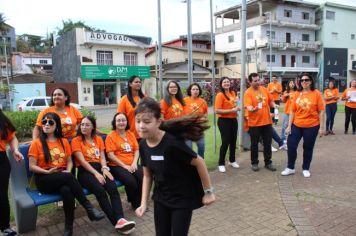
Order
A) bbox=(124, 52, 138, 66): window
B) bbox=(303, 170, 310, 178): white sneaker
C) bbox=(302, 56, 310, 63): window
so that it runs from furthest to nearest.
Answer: bbox=(302, 56, 310, 63): window
bbox=(124, 52, 138, 66): window
bbox=(303, 170, 310, 178): white sneaker

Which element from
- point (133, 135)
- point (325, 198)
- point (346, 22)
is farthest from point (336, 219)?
point (346, 22)

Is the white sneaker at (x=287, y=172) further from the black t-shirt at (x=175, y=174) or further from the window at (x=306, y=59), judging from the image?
the window at (x=306, y=59)

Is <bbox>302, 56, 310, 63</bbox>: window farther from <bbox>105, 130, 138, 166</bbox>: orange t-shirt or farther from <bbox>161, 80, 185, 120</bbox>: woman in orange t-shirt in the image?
<bbox>105, 130, 138, 166</bbox>: orange t-shirt

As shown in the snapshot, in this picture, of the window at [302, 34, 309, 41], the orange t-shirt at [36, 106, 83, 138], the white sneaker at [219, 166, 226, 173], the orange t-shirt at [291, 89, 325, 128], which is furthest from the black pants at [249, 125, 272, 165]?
the window at [302, 34, 309, 41]

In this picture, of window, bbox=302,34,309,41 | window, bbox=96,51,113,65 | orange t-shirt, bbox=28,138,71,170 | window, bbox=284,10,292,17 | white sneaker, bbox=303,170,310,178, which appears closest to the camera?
orange t-shirt, bbox=28,138,71,170

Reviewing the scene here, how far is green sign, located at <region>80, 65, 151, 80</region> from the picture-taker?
3184cm

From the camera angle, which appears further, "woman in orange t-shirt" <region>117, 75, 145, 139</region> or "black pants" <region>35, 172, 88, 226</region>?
"woman in orange t-shirt" <region>117, 75, 145, 139</region>

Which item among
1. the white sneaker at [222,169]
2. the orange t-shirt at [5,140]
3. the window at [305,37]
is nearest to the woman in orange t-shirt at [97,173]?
the orange t-shirt at [5,140]

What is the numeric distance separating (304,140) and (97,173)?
3.61 meters

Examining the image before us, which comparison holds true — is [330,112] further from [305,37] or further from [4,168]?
[305,37]

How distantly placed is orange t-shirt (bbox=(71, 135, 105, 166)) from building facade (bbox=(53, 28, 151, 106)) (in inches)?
1125

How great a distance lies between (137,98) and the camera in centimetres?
526

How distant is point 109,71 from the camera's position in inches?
1298

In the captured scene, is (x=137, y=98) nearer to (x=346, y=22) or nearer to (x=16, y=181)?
(x=16, y=181)
